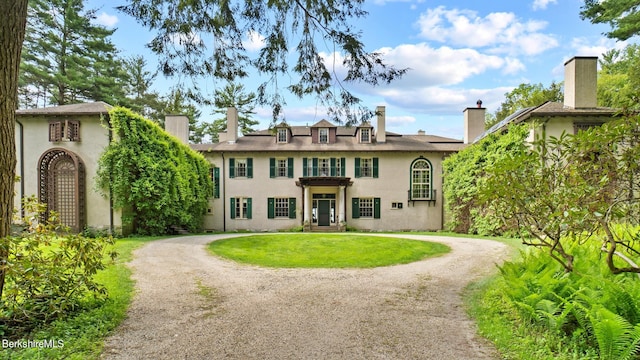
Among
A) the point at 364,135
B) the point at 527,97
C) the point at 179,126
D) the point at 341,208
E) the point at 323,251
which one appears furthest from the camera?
the point at 527,97

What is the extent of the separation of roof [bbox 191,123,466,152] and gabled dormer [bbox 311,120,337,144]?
0.38 metres

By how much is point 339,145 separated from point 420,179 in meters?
5.75

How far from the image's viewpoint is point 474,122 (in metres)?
20.4

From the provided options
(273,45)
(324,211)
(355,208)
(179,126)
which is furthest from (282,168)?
(273,45)

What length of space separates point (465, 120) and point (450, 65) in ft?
47.8

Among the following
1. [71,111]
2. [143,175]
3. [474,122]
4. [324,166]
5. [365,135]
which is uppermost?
[474,122]

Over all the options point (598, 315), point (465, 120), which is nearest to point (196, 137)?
point (465, 120)

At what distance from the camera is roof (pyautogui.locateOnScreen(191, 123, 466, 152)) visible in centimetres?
2053

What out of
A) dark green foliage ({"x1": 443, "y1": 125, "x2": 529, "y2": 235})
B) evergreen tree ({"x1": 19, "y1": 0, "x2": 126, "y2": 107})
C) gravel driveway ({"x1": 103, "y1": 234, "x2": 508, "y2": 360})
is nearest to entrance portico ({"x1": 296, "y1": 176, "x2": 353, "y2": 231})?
dark green foliage ({"x1": 443, "y1": 125, "x2": 529, "y2": 235})

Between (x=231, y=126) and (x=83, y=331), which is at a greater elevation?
(x=231, y=126)

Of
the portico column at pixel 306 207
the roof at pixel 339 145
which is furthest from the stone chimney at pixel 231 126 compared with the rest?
the portico column at pixel 306 207

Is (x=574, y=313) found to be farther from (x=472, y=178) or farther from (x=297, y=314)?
(x=472, y=178)

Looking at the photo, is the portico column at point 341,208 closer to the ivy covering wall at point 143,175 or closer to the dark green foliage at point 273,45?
the ivy covering wall at point 143,175

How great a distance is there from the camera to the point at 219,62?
5297mm
